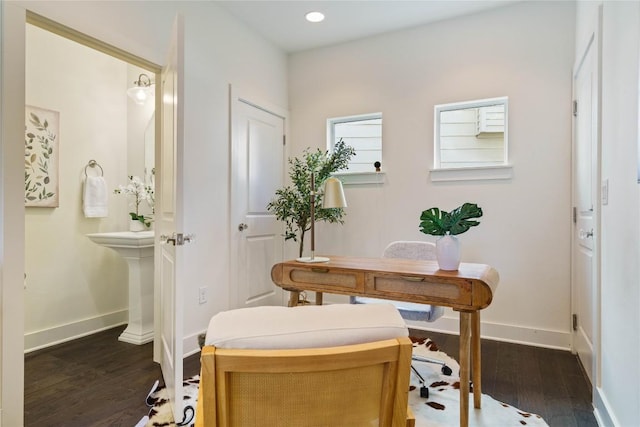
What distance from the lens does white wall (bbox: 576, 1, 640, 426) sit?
4.40 feet

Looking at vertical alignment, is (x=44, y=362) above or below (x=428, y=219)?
below

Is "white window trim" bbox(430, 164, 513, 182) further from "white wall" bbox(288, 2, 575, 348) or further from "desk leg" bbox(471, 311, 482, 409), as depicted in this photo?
"desk leg" bbox(471, 311, 482, 409)

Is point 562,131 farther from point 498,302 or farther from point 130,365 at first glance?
point 130,365

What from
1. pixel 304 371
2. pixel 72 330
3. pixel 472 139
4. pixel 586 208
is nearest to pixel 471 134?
pixel 472 139

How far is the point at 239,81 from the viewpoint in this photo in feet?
10.6

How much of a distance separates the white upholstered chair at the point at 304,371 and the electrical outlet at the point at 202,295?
2.15 meters

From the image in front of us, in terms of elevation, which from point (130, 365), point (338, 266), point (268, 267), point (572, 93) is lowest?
point (130, 365)

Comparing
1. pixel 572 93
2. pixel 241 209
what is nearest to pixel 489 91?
pixel 572 93

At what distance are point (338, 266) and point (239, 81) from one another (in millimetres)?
→ 2076

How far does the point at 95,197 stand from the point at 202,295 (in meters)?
1.39

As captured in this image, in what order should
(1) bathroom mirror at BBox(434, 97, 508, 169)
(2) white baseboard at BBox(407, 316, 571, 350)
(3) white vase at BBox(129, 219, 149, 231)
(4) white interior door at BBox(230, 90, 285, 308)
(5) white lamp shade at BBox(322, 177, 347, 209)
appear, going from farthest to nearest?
(3) white vase at BBox(129, 219, 149, 231), (4) white interior door at BBox(230, 90, 285, 308), (1) bathroom mirror at BBox(434, 97, 508, 169), (2) white baseboard at BBox(407, 316, 571, 350), (5) white lamp shade at BBox(322, 177, 347, 209)

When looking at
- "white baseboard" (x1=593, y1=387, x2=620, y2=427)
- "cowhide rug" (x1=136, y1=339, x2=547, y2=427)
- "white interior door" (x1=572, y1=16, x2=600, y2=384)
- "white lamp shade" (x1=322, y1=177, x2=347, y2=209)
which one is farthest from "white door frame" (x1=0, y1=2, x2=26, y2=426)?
"white interior door" (x1=572, y1=16, x2=600, y2=384)

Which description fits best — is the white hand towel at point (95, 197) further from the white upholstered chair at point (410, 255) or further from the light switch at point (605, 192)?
the light switch at point (605, 192)

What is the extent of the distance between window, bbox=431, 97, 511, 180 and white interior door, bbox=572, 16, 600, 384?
20.3 inches
